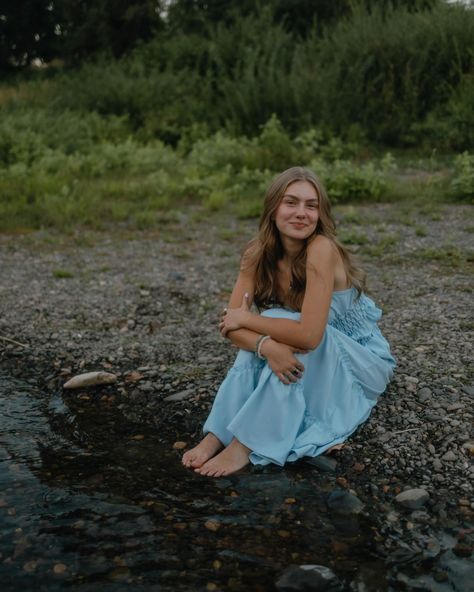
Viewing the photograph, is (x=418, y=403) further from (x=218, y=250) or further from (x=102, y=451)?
(x=218, y=250)

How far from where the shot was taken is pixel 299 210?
333cm

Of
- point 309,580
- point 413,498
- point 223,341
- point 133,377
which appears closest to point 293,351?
point 413,498

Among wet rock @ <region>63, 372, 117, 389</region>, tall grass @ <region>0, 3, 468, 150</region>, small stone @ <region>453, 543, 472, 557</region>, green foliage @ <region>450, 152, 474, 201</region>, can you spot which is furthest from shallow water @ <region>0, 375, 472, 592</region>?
tall grass @ <region>0, 3, 468, 150</region>

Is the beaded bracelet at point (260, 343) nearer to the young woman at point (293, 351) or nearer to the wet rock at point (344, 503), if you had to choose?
the young woman at point (293, 351)

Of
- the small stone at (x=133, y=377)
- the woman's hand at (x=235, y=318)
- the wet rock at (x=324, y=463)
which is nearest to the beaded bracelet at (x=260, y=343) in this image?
the woman's hand at (x=235, y=318)

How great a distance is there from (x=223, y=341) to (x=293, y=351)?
1581 mm

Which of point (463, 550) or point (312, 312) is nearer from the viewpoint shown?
point (463, 550)

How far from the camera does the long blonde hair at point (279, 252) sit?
11.1ft

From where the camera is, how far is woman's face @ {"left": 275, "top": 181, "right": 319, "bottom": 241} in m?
3.34

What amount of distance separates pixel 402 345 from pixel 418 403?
84 centimetres

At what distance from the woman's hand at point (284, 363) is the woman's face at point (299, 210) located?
0.60 m

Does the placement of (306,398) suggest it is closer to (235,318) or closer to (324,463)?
(324,463)

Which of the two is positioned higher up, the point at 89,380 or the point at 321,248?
→ the point at 321,248

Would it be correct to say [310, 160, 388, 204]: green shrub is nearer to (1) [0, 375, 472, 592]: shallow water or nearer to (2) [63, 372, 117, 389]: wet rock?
(2) [63, 372, 117, 389]: wet rock
